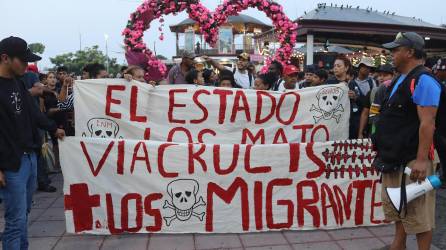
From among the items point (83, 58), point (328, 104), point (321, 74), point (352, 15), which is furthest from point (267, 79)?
point (83, 58)

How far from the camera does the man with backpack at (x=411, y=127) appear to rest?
294cm

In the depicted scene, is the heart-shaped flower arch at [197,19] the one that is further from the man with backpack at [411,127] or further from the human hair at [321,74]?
the man with backpack at [411,127]

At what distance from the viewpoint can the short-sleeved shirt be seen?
9.58ft

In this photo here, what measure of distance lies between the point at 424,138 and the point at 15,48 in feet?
9.36

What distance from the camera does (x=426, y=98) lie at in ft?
9.60

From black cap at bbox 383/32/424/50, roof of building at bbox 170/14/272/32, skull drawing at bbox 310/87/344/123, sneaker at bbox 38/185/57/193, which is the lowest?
sneaker at bbox 38/185/57/193

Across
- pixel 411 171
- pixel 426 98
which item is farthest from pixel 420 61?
pixel 411 171

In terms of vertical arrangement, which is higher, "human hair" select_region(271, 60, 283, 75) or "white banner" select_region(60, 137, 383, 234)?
"human hair" select_region(271, 60, 283, 75)

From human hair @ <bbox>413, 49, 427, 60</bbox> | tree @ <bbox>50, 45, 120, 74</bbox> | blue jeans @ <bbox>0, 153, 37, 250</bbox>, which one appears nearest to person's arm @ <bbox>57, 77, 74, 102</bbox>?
blue jeans @ <bbox>0, 153, 37, 250</bbox>

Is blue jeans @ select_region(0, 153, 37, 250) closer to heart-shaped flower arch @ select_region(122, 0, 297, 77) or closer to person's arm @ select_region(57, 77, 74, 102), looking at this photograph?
person's arm @ select_region(57, 77, 74, 102)

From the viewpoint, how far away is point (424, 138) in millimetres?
2930

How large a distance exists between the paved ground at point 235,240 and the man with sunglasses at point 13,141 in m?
0.93

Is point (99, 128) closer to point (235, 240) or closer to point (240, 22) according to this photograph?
point (235, 240)

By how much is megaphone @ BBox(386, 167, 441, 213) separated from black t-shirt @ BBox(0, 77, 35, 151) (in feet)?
8.62
